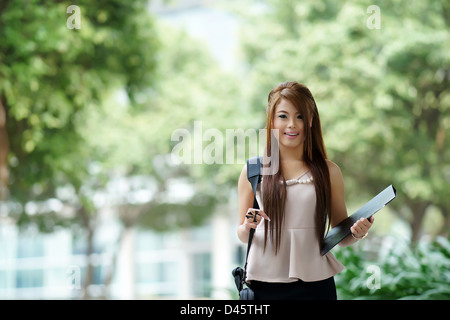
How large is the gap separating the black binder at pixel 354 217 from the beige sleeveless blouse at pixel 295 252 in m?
0.04

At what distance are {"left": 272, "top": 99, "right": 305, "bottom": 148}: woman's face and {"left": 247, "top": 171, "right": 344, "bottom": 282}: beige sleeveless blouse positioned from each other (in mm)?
136

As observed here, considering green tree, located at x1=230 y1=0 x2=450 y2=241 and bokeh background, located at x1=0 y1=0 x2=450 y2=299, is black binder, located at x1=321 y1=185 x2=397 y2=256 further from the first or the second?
green tree, located at x1=230 y1=0 x2=450 y2=241

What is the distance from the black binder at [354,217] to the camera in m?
1.55

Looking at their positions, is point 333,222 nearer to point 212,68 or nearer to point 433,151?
point 433,151

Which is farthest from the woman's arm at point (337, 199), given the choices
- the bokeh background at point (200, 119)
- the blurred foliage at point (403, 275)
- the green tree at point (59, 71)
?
the green tree at point (59, 71)

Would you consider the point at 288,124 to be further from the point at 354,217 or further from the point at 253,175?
the point at 354,217

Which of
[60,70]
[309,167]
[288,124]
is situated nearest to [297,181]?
[309,167]

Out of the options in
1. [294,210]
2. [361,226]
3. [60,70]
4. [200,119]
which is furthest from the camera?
[200,119]

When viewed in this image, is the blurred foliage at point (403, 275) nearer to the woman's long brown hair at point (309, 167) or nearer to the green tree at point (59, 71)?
the woman's long brown hair at point (309, 167)

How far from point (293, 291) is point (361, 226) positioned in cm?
26

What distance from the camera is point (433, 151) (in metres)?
10.6

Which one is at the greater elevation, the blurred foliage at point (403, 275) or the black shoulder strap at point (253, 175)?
the black shoulder strap at point (253, 175)

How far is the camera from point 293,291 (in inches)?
67.0
